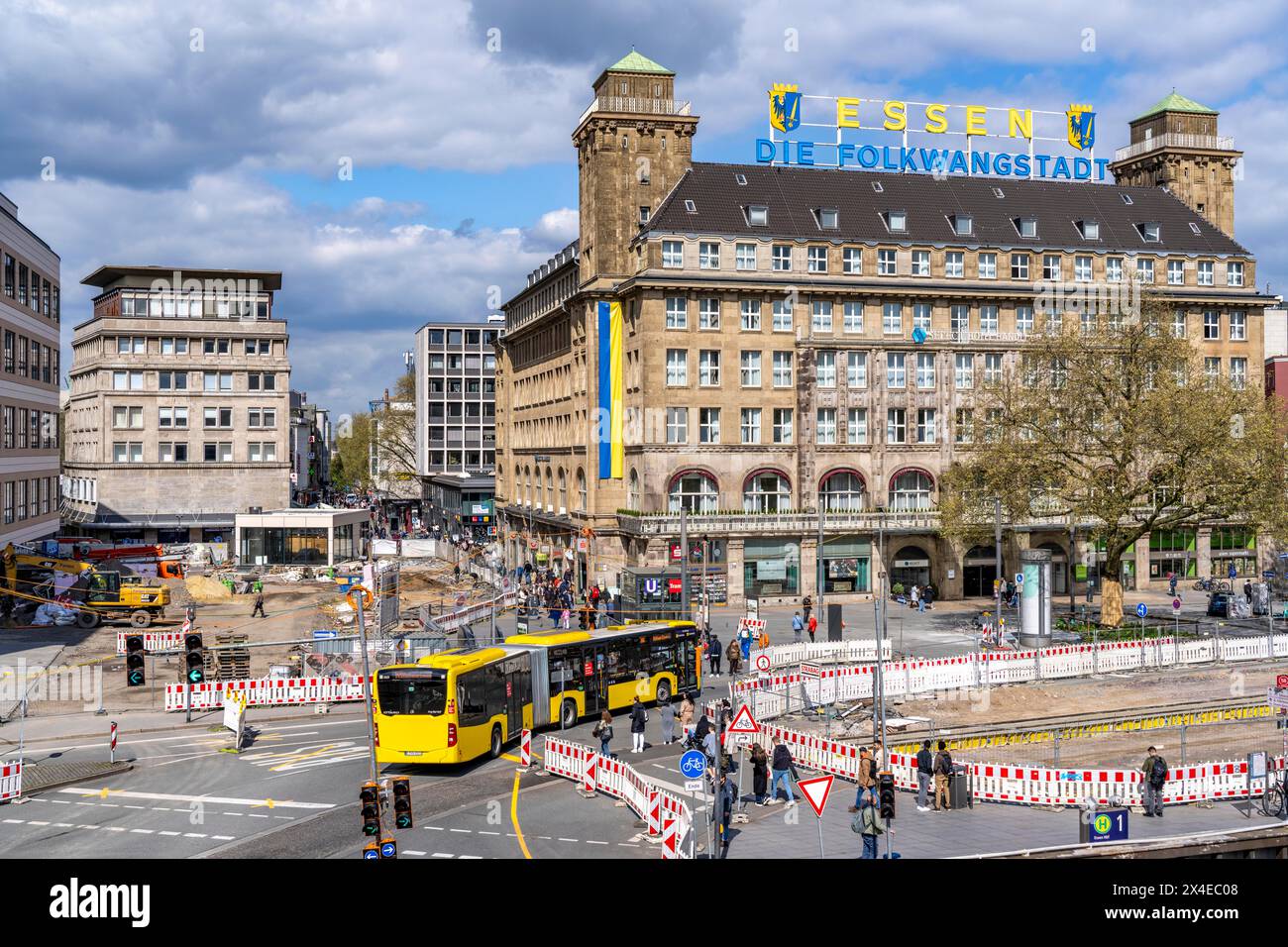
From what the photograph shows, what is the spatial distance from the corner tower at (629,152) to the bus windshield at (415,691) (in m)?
49.7

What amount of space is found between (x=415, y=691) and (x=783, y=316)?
49.1 meters

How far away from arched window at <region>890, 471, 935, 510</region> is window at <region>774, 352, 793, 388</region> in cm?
946

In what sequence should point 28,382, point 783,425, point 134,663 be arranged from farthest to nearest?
point 783,425 → point 28,382 → point 134,663

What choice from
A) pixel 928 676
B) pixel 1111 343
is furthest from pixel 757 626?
pixel 1111 343

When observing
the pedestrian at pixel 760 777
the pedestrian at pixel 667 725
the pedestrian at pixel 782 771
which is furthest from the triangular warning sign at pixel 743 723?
the pedestrian at pixel 667 725

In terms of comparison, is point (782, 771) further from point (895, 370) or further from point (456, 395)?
point (456, 395)

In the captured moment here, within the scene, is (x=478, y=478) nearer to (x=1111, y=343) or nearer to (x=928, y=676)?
(x=1111, y=343)

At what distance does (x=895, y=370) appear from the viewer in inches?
3113

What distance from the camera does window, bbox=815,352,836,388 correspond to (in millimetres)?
77812

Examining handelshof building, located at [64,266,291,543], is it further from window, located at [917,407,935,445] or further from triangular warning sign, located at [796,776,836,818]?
triangular warning sign, located at [796,776,836,818]

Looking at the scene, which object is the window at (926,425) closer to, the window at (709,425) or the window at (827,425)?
the window at (827,425)

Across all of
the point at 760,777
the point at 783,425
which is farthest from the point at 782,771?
the point at 783,425

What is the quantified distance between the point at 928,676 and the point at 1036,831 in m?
19.3

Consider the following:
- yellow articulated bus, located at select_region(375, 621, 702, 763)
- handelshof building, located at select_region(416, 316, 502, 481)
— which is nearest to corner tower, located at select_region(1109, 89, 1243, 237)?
yellow articulated bus, located at select_region(375, 621, 702, 763)
